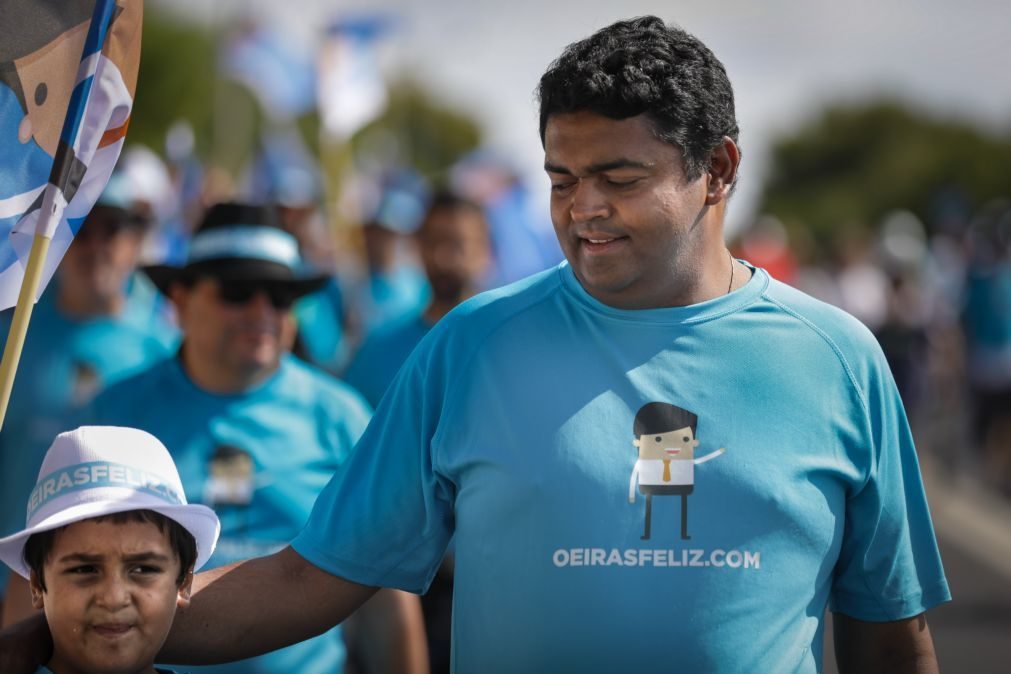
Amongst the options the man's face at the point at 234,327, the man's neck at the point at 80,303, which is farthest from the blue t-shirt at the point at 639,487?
the man's neck at the point at 80,303

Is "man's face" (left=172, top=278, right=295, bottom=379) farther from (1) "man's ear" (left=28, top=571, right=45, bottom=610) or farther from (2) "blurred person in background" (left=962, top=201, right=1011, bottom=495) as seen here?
(2) "blurred person in background" (left=962, top=201, right=1011, bottom=495)

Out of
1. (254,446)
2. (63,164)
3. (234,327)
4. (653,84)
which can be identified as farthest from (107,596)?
(234,327)

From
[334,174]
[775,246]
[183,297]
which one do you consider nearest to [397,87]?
[775,246]

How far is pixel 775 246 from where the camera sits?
19875 mm

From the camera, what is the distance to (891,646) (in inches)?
112

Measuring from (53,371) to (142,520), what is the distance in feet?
9.81

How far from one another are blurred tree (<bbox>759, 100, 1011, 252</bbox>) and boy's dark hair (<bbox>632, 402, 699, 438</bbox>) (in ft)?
268

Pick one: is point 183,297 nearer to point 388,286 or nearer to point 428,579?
point 428,579

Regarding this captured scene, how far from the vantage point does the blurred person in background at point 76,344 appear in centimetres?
525

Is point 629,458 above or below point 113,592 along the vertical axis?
above

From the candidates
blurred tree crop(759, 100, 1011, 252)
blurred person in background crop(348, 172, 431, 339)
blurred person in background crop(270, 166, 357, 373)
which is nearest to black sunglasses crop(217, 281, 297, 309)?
blurred person in background crop(270, 166, 357, 373)

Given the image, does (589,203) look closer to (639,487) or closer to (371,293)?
(639,487)

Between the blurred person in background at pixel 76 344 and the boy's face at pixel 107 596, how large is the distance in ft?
8.43

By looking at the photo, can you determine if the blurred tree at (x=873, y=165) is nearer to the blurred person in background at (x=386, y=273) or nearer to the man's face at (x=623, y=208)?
the blurred person in background at (x=386, y=273)
